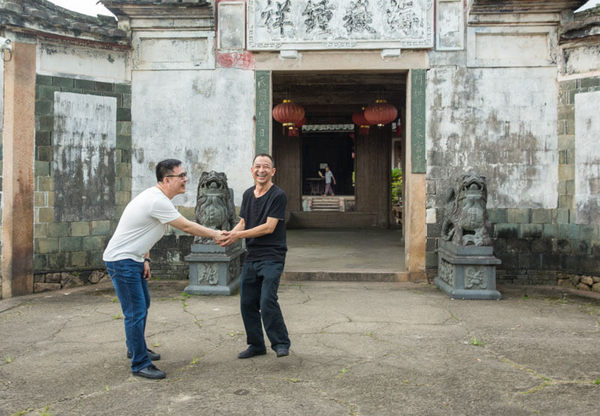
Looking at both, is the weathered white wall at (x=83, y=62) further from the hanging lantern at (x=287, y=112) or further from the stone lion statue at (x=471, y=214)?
the stone lion statue at (x=471, y=214)

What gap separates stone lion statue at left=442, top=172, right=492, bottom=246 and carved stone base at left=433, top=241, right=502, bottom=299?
0.11 meters

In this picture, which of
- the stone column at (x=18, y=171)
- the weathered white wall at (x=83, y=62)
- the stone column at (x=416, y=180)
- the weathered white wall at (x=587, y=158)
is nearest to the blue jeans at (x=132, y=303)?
the stone column at (x=18, y=171)

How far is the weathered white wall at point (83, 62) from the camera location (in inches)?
258

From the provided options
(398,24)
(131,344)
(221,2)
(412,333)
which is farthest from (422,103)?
(131,344)

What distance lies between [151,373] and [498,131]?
5453 millimetres

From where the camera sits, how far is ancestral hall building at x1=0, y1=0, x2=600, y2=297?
6582 mm

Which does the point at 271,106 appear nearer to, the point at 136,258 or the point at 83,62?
the point at 83,62

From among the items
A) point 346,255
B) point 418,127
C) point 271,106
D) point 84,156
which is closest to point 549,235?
point 418,127

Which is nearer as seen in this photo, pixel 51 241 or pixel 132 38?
pixel 51 241

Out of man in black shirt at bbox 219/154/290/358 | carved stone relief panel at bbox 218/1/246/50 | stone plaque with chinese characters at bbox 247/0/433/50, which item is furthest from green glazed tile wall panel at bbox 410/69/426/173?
man in black shirt at bbox 219/154/290/358

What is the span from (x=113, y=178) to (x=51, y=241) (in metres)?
1.14

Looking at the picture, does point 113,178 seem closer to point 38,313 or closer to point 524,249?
point 38,313

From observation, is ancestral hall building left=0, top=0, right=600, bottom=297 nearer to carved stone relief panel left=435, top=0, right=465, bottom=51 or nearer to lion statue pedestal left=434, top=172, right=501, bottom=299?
carved stone relief panel left=435, top=0, right=465, bottom=51

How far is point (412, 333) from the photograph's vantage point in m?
4.58
